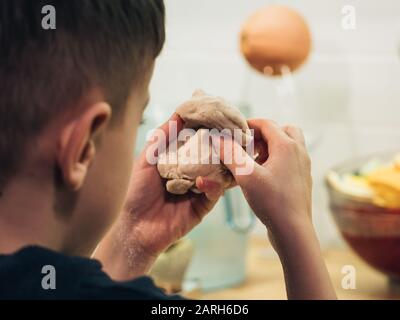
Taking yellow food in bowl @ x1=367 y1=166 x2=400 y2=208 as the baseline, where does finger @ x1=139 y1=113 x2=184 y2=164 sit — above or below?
above

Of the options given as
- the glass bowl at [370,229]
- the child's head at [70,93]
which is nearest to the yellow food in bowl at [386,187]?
the glass bowl at [370,229]

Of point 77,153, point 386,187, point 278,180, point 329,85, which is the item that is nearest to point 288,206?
point 278,180

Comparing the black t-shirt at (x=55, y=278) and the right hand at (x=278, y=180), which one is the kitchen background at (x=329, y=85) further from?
the black t-shirt at (x=55, y=278)

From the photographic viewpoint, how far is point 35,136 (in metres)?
0.41

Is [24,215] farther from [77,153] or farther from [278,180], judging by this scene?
[278,180]

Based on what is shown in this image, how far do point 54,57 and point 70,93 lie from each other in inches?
Answer: 0.8

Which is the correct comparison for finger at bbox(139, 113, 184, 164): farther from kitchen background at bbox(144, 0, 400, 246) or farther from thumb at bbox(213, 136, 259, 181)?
kitchen background at bbox(144, 0, 400, 246)

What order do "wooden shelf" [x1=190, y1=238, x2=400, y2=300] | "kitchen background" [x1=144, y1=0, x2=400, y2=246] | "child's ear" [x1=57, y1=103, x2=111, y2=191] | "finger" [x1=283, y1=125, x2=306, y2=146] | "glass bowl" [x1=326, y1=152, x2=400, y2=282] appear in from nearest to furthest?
"child's ear" [x1=57, y1=103, x2=111, y2=191], "finger" [x1=283, y1=125, x2=306, y2=146], "wooden shelf" [x1=190, y1=238, x2=400, y2=300], "glass bowl" [x1=326, y1=152, x2=400, y2=282], "kitchen background" [x1=144, y1=0, x2=400, y2=246]

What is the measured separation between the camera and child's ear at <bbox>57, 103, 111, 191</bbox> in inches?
Result: 15.7

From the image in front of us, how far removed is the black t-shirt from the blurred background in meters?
0.45

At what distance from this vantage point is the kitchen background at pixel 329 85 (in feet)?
2.94

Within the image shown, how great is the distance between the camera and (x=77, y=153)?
1.32 feet

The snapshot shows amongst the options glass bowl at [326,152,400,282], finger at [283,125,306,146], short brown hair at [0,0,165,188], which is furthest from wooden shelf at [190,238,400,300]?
short brown hair at [0,0,165,188]
